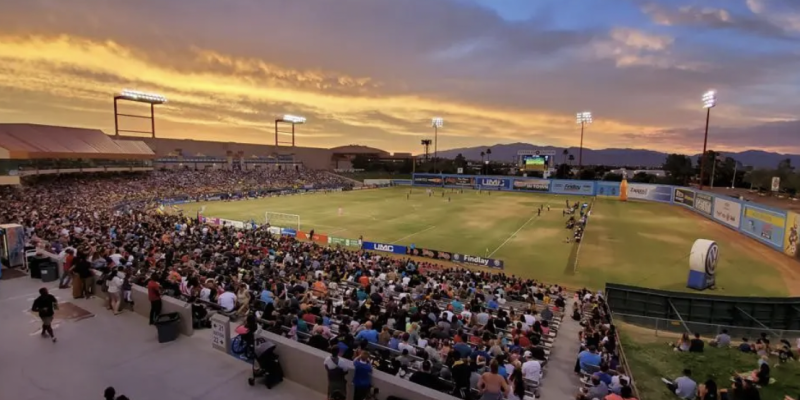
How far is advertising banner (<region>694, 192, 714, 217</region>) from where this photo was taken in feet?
167

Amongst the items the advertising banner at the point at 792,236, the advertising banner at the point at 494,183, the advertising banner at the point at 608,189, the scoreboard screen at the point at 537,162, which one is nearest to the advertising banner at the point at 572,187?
the advertising banner at the point at 608,189

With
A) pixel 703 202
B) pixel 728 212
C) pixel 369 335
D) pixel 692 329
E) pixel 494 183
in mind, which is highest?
pixel 494 183

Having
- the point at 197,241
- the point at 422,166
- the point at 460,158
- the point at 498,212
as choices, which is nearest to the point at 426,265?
the point at 197,241

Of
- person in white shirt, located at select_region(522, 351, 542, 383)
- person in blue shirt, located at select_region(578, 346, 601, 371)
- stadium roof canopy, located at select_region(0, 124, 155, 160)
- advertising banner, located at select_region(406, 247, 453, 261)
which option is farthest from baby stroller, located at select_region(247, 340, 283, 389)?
stadium roof canopy, located at select_region(0, 124, 155, 160)

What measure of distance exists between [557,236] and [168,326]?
3604 centimetres

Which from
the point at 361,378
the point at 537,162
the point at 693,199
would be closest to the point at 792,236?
the point at 693,199

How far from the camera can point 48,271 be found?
15.0 m

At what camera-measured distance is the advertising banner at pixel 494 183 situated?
9200 centimetres

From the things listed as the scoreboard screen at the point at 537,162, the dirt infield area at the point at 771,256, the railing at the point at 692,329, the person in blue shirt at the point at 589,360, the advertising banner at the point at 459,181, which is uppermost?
the scoreboard screen at the point at 537,162

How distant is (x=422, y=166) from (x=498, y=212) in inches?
3558

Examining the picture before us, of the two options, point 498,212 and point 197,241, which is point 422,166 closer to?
point 498,212

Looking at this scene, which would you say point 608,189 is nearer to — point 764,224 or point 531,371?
point 764,224

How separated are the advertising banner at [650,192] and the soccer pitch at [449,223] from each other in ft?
45.4

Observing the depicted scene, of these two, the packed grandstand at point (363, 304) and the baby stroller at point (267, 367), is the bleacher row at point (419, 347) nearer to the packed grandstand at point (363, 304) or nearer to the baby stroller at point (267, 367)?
the packed grandstand at point (363, 304)
